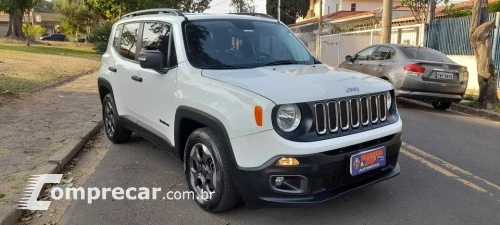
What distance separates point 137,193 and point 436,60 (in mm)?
7806

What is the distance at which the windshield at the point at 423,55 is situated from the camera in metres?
9.48

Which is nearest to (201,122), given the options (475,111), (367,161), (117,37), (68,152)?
(367,161)

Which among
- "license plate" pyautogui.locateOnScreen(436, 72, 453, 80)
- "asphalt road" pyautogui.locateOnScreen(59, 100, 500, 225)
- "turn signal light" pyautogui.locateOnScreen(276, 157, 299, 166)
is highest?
"license plate" pyautogui.locateOnScreen(436, 72, 453, 80)

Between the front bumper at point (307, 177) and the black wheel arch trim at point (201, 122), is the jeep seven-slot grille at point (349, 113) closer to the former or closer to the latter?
the front bumper at point (307, 177)

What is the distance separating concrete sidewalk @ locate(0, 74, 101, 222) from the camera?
448 cm

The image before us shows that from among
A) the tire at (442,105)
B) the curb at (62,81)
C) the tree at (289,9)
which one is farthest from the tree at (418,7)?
the tree at (289,9)

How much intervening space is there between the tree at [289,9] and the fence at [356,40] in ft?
84.7

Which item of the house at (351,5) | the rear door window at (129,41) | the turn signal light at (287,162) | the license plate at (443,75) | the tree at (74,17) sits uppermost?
the house at (351,5)

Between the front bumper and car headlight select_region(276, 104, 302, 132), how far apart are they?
0.24 m

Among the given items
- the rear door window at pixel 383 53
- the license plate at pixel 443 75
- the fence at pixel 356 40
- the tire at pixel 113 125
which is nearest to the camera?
the tire at pixel 113 125

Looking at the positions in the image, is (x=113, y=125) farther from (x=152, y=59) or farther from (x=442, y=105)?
(x=442, y=105)

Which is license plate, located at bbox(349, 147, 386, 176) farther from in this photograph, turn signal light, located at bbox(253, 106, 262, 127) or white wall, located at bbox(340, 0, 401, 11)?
white wall, located at bbox(340, 0, 401, 11)

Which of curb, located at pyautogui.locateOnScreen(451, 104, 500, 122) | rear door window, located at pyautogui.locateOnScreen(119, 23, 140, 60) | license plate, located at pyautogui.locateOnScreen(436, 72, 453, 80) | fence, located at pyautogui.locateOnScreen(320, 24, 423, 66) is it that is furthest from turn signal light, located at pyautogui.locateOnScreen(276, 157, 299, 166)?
fence, located at pyautogui.locateOnScreen(320, 24, 423, 66)

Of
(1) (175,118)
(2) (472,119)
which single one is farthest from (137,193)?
(2) (472,119)
